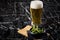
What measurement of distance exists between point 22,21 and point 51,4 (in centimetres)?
25

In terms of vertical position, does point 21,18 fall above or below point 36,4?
below

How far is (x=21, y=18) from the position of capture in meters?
1.26

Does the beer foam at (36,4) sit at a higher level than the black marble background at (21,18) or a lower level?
higher

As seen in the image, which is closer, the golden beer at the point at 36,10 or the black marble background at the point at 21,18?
the golden beer at the point at 36,10

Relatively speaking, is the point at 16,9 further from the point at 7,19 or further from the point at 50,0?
the point at 50,0

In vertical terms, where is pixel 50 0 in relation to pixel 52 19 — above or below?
above

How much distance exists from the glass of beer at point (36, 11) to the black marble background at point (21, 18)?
0.09m

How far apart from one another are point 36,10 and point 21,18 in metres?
0.18

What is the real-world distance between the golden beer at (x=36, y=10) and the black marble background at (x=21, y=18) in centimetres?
9

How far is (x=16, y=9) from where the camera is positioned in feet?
4.08

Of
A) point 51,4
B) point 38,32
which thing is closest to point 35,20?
point 38,32

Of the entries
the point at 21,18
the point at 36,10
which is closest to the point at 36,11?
the point at 36,10

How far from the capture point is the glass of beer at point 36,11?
113 cm

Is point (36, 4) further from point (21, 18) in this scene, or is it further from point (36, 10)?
point (21, 18)
